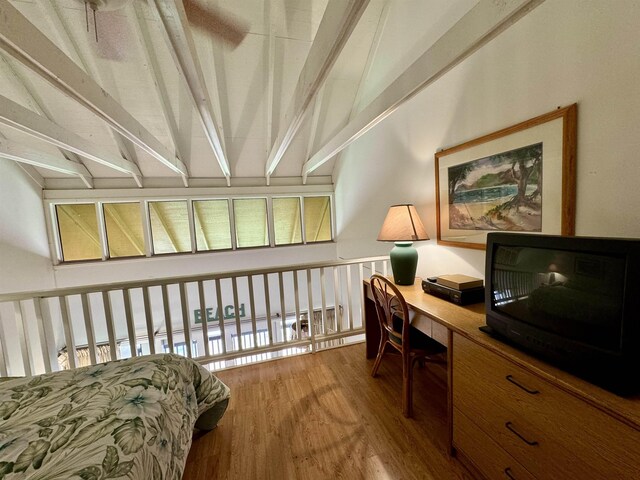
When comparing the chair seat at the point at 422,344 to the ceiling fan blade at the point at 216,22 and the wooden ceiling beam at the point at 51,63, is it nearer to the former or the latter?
the wooden ceiling beam at the point at 51,63

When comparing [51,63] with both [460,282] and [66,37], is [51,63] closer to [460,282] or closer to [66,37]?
[66,37]

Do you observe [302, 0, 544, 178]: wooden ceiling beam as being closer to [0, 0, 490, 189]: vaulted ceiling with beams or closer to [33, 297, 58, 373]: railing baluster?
→ [0, 0, 490, 189]: vaulted ceiling with beams

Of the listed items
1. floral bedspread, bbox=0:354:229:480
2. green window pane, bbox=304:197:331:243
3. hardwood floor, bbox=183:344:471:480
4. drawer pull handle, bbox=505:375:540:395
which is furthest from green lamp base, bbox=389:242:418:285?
green window pane, bbox=304:197:331:243

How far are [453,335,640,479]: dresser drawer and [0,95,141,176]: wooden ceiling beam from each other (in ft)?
10.7

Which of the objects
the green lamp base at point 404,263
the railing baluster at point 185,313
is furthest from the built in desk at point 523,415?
the railing baluster at point 185,313

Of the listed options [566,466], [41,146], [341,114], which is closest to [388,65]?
[341,114]

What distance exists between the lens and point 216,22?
6.84 feet

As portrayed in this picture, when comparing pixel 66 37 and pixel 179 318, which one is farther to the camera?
pixel 179 318

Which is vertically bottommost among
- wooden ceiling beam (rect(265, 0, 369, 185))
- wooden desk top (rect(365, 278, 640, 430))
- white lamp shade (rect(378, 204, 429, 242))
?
wooden desk top (rect(365, 278, 640, 430))

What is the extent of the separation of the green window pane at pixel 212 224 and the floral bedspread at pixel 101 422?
371 centimetres

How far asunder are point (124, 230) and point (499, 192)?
214 inches

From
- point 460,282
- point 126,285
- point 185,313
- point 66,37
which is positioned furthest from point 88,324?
point 460,282

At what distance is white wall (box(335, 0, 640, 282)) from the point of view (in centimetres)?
103

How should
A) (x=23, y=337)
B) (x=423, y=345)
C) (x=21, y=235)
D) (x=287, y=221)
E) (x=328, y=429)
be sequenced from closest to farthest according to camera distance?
(x=328, y=429), (x=423, y=345), (x=23, y=337), (x=21, y=235), (x=287, y=221)
